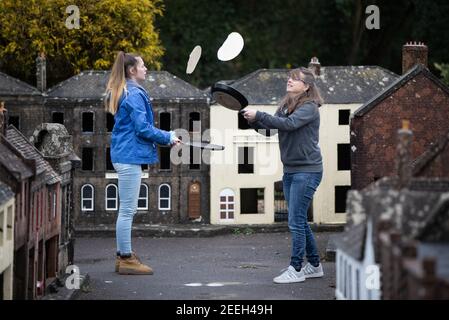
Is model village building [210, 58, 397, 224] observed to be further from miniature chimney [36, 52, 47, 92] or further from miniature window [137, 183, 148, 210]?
miniature chimney [36, 52, 47, 92]

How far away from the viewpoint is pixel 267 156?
31.5m

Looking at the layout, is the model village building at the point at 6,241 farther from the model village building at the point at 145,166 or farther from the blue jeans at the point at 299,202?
the model village building at the point at 145,166

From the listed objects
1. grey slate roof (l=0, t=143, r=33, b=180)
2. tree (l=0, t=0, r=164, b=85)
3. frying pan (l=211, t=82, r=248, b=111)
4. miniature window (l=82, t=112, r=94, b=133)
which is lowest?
grey slate roof (l=0, t=143, r=33, b=180)

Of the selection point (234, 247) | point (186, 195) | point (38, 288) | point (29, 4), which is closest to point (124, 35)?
point (29, 4)

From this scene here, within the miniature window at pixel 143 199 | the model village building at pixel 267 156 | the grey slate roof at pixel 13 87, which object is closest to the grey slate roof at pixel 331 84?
the model village building at pixel 267 156

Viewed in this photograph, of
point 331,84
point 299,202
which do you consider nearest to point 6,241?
point 299,202

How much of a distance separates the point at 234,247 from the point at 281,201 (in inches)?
252

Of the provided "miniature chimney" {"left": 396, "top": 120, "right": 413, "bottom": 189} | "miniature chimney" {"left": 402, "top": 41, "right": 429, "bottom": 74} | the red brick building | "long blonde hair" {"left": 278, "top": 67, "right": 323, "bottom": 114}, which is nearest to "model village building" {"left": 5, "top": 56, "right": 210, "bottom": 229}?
the red brick building

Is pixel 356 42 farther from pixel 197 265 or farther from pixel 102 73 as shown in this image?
pixel 197 265

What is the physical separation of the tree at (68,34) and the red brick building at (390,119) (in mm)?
7860

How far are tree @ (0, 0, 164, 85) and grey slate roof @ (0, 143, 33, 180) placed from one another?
16095 millimetres

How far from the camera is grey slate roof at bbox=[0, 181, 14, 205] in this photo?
14930 millimetres

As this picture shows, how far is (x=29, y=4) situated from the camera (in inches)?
1288

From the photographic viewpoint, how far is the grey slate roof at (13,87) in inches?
1199
